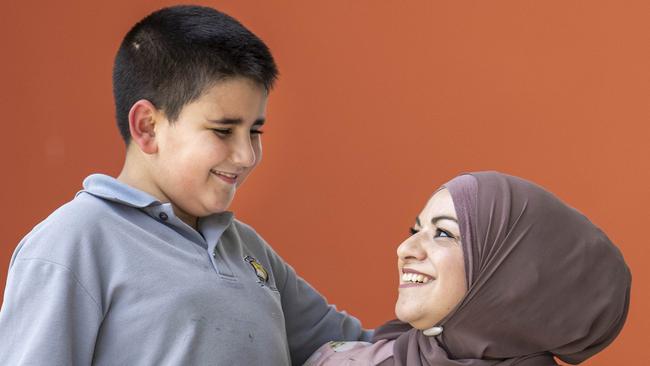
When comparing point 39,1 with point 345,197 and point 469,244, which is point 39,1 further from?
point 469,244

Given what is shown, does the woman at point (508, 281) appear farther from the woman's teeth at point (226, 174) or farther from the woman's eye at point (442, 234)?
the woman's teeth at point (226, 174)

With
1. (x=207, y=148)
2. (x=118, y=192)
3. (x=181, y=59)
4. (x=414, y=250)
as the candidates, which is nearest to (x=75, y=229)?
(x=118, y=192)

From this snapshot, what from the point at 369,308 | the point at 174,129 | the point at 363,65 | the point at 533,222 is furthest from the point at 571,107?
the point at 174,129

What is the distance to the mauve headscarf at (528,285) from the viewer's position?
1641mm

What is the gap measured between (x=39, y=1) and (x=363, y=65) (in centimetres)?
96

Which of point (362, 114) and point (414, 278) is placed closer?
point (414, 278)

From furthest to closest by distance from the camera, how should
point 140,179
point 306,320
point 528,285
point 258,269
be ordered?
point 306,320 → point 258,269 → point 140,179 → point 528,285

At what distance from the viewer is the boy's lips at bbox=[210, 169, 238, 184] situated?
67.8 inches

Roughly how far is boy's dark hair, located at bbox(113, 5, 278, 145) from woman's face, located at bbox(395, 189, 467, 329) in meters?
0.38

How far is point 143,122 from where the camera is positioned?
1.75 metres

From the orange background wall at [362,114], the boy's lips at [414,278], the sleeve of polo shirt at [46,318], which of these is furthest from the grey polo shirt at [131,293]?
Result: the orange background wall at [362,114]

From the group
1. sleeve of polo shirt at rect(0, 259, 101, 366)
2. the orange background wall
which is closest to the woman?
sleeve of polo shirt at rect(0, 259, 101, 366)

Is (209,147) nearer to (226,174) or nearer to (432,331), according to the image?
(226,174)

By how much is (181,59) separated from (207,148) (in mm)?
181
